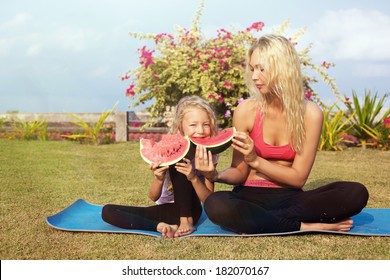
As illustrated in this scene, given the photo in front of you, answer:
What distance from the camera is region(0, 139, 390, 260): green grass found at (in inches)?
143

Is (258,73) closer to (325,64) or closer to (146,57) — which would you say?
(146,57)

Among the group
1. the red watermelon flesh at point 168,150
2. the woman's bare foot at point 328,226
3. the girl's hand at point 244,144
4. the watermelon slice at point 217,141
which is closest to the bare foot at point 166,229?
the red watermelon flesh at point 168,150

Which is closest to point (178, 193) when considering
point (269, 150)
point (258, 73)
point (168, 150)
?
point (168, 150)

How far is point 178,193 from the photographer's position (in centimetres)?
405

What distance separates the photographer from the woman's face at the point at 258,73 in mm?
3883

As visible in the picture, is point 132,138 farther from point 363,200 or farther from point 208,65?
point 363,200

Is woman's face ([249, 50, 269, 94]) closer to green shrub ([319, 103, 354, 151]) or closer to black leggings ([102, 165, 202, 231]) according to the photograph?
black leggings ([102, 165, 202, 231])

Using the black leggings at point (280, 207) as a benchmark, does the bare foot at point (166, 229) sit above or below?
below

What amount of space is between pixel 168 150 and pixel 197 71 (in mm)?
7982

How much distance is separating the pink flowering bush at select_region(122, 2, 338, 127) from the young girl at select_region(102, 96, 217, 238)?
691 cm

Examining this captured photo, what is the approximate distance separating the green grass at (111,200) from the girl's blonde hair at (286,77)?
2.76ft

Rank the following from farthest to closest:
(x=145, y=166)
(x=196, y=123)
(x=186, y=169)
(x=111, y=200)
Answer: (x=145, y=166) → (x=111, y=200) → (x=196, y=123) → (x=186, y=169)

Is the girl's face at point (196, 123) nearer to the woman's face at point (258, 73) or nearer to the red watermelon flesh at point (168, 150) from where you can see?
the red watermelon flesh at point (168, 150)

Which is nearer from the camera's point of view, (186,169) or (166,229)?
(186,169)
